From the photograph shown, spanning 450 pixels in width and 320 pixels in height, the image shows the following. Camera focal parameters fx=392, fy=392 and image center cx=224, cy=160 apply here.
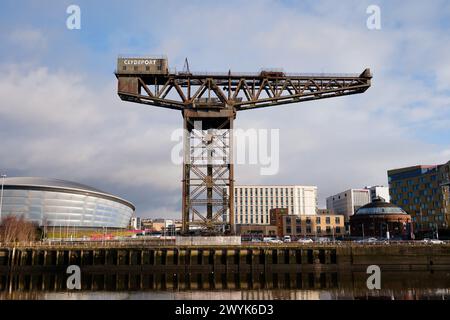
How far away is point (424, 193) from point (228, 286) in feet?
297

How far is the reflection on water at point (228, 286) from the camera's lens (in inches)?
1116

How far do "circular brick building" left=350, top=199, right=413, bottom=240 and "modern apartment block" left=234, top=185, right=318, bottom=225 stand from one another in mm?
58704

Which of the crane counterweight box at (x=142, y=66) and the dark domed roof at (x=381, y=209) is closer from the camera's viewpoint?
the crane counterweight box at (x=142, y=66)

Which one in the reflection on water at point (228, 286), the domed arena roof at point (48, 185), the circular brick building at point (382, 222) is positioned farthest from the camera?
the domed arena roof at point (48, 185)

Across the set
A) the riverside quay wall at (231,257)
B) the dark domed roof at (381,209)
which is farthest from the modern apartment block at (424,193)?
the riverside quay wall at (231,257)

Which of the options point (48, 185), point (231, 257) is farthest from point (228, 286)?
point (48, 185)

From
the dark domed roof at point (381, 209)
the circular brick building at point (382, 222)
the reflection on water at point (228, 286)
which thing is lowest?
the reflection on water at point (228, 286)

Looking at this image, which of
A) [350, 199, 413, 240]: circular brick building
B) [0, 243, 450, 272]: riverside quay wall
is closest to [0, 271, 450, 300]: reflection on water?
[0, 243, 450, 272]: riverside quay wall

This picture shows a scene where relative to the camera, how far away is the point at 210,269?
143 ft

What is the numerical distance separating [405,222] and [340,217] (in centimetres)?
2190

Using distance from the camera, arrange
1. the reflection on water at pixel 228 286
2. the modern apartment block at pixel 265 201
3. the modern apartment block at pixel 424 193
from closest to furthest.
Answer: the reflection on water at pixel 228 286
the modern apartment block at pixel 424 193
the modern apartment block at pixel 265 201

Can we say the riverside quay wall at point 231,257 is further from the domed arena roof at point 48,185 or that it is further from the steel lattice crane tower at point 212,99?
the domed arena roof at point 48,185

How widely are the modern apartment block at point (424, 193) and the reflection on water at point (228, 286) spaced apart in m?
64.1

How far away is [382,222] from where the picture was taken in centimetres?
9612
